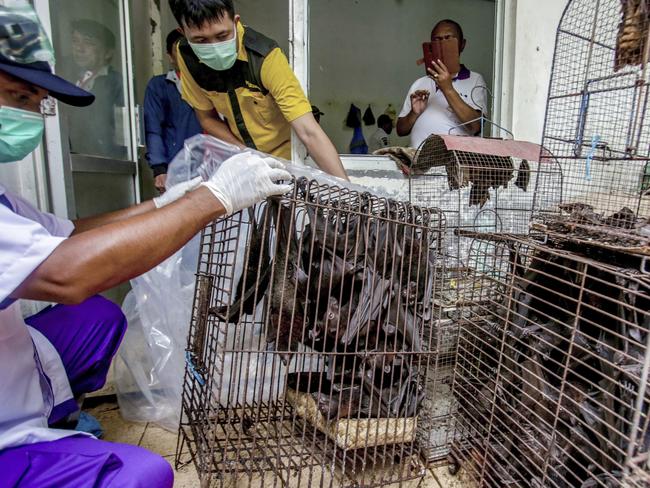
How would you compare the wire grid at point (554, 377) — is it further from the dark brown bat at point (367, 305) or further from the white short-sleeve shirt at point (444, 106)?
the white short-sleeve shirt at point (444, 106)

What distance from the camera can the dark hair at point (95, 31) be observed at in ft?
6.42

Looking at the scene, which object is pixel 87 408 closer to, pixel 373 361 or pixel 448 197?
pixel 373 361

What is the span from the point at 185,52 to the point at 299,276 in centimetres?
127

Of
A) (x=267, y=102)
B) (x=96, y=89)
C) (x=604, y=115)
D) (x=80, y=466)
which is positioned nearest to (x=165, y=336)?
(x=80, y=466)

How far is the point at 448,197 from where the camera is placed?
6.82 ft

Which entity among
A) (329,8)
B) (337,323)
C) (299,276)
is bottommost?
(337,323)

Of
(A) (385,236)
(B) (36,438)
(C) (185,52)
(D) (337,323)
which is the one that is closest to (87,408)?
(B) (36,438)

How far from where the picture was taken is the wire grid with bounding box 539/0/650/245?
1.40m

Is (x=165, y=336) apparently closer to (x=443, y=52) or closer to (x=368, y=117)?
(x=443, y=52)

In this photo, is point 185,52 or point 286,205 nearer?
point 286,205

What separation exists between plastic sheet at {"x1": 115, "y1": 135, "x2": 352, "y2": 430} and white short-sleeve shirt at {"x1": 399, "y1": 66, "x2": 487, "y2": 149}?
56.8 inches

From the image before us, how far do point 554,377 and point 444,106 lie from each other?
1787 mm

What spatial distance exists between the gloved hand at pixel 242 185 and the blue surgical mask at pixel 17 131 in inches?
17.9

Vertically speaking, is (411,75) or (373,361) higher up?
(411,75)
